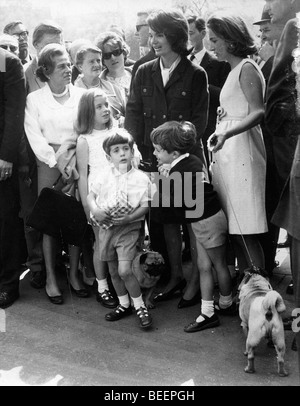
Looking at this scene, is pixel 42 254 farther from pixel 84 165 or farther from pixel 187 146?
pixel 187 146

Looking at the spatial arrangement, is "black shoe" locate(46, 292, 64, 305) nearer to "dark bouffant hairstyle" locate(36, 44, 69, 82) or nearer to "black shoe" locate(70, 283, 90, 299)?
"black shoe" locate(70, 283, 90, 299)

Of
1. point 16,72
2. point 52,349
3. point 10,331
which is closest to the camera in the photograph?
point 52,349

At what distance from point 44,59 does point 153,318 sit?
2.13 meters

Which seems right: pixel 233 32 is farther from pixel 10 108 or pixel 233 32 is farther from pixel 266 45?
pixel 10 108

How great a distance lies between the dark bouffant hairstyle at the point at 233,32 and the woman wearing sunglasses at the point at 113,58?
1.48 m

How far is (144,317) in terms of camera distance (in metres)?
4.16

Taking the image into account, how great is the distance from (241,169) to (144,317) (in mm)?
1210

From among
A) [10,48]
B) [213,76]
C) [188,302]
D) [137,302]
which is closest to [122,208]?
[137,302]

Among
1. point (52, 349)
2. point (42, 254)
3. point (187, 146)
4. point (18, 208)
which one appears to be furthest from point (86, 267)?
point (187, 146)

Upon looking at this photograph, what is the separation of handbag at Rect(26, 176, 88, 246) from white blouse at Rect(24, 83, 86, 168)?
0.26 m

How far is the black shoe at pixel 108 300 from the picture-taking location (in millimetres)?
4516

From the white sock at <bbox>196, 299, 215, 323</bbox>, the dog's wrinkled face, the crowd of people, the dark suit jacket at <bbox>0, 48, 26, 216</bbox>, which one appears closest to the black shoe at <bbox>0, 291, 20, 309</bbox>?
the crowd of people

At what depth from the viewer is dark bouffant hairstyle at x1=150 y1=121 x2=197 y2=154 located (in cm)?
411

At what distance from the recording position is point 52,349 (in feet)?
12.8
